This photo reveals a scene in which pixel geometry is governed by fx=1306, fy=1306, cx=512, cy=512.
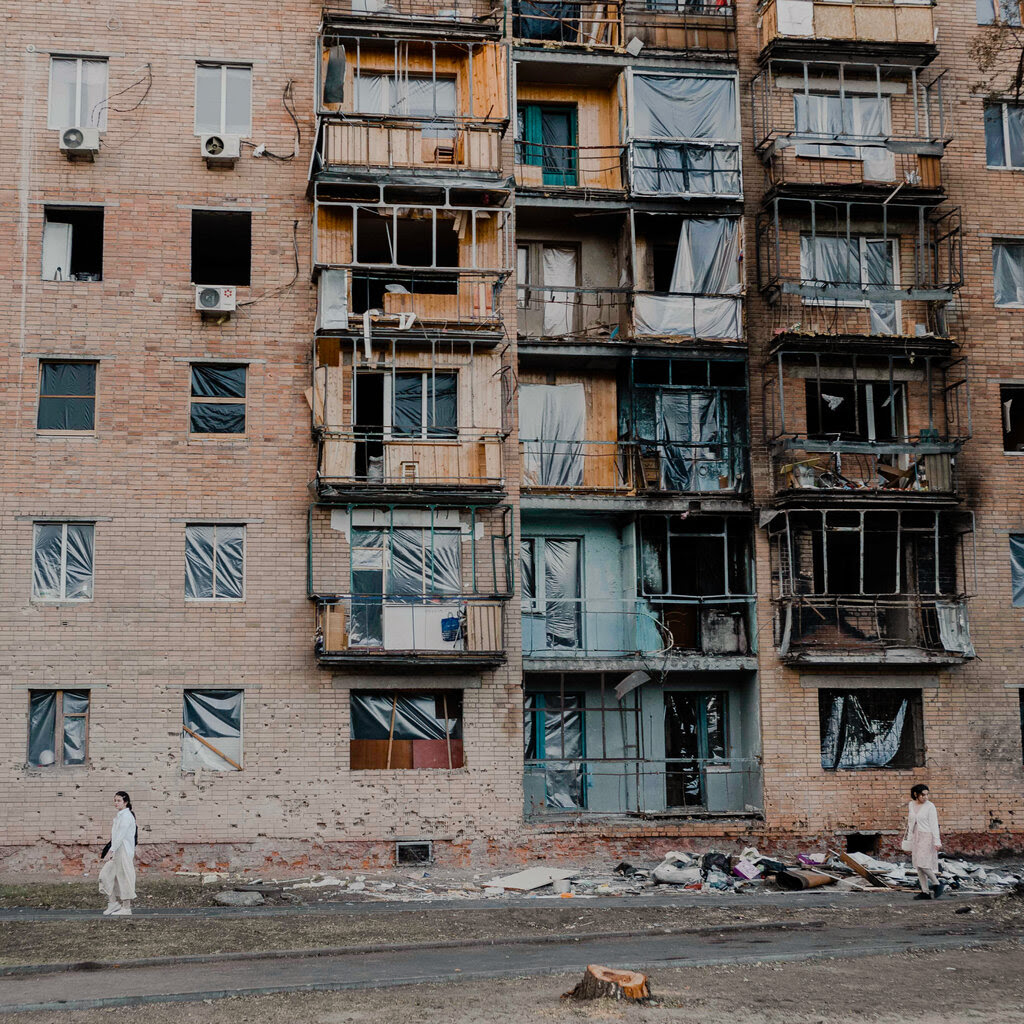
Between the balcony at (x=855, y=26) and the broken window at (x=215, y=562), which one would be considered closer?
the broken window at (x=215, y=562)

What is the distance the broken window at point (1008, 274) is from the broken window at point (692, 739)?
377 inches

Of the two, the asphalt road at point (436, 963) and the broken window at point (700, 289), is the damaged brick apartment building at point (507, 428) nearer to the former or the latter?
the broken window at point (700, 289)

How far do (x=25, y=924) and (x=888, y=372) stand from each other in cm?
1768

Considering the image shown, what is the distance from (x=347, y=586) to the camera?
74.0ft

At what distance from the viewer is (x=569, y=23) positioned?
25562mm

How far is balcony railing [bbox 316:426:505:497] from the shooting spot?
885 inches

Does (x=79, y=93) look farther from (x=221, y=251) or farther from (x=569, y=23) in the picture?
(x=569, y=23)

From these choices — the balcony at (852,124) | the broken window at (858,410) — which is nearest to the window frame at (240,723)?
the broken window at (858,410)

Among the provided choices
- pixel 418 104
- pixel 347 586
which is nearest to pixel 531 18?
pixel 418 104

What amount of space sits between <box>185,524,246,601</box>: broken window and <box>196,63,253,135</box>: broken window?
24.1ft

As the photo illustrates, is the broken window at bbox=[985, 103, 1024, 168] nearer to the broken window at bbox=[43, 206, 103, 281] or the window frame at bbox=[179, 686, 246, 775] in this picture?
the broken window at bbox=[43, 206, 103, 281]

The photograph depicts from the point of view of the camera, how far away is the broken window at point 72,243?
2312 centimetres

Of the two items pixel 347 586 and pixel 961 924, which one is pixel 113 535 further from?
pixel 961 924

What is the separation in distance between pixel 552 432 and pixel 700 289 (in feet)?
12.6
